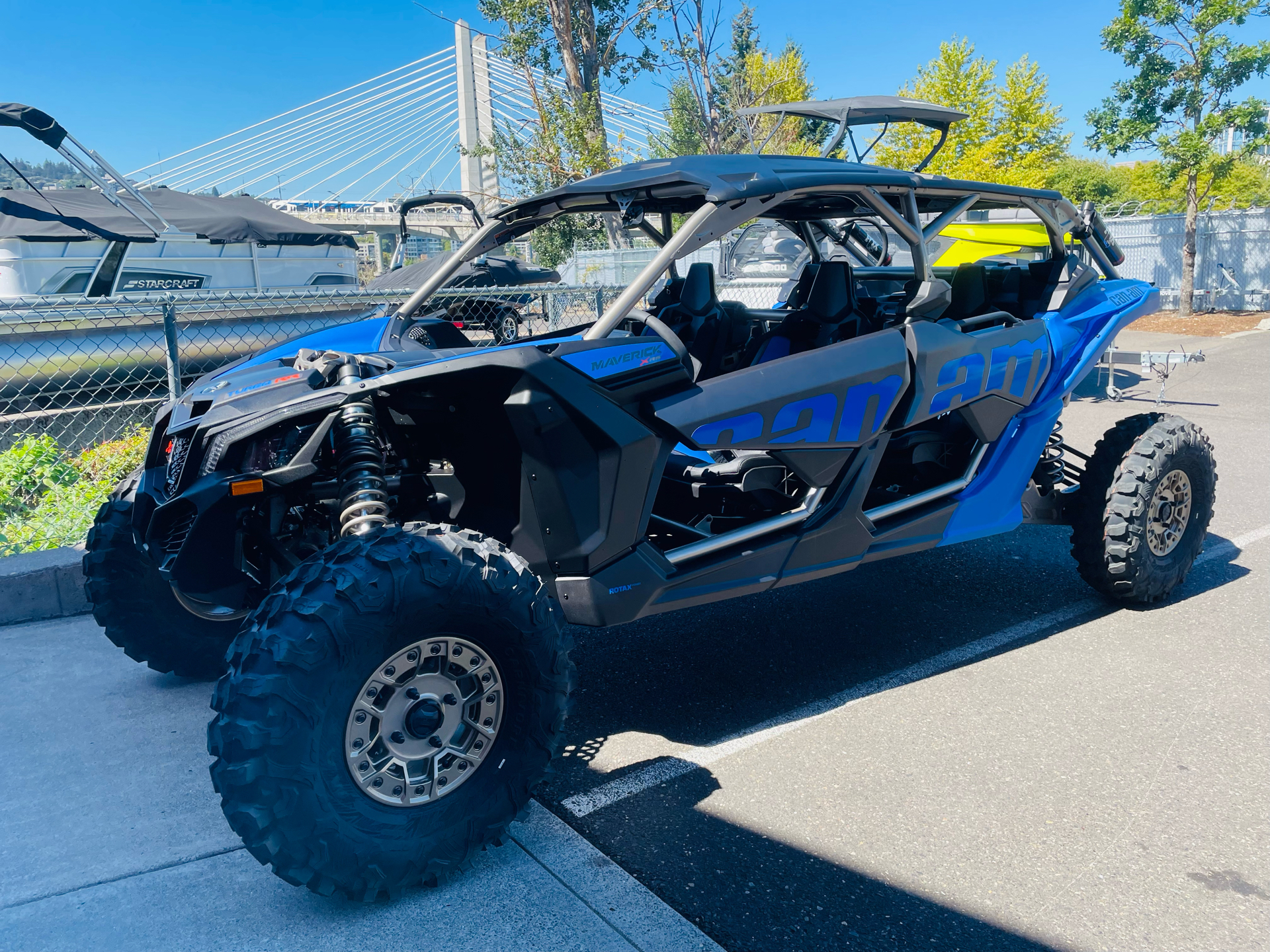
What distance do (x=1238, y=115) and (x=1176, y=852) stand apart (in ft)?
73.2

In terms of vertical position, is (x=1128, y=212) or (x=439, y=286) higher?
(x=1128, y=212)

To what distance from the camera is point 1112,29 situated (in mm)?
20875

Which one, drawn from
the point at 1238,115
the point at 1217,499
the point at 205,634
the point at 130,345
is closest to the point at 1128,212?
the point at 1238,115

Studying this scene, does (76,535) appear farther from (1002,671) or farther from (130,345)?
(1002,671)

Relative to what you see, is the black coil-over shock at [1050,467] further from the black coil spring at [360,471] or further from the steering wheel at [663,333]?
the black coil spring at [360,471]

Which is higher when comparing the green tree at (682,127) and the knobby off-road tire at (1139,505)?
the green tree at (682,127)

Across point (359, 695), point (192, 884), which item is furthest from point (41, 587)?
point (359, 695)

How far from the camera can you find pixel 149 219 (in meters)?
13.3

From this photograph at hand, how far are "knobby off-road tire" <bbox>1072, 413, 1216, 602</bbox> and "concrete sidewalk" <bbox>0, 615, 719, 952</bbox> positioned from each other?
3072 millimetres

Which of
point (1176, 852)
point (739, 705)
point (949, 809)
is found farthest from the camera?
point (739, 705)

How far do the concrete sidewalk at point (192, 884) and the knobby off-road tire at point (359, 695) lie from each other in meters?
0.14

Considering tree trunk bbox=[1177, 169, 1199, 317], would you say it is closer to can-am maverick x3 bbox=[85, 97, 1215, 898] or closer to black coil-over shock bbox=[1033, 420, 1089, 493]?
can-am maverick x3 bbox=[85, 97, 1215, 898]

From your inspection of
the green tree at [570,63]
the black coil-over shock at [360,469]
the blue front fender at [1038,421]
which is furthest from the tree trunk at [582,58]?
the black coil-over shock at [360,469]

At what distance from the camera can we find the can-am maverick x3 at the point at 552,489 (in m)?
2.59
